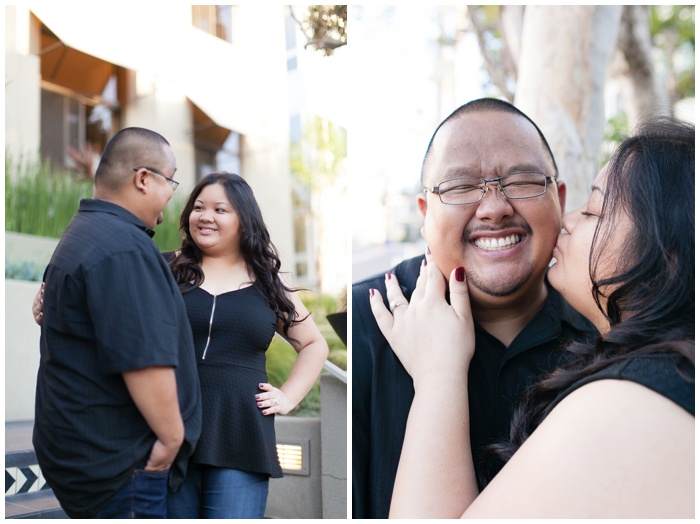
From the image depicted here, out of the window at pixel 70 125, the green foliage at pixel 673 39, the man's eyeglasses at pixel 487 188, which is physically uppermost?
the green foliage at pixel 673 39

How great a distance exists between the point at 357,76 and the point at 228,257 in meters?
1.07

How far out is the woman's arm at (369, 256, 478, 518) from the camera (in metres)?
2.31

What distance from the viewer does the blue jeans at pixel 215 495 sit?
2.51 metres

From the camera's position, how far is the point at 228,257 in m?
2.73

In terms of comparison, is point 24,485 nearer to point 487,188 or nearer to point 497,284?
point 497,284

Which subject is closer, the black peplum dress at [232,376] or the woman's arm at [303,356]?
the black peplum dress at [232,376]

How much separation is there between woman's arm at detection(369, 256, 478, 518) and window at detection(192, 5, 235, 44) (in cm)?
165

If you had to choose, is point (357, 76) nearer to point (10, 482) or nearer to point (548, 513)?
point (548, 513)

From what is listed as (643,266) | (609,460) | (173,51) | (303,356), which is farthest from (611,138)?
(609,460)

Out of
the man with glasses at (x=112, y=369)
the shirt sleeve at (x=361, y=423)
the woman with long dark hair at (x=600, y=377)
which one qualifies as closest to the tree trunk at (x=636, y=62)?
the woman with long dark hair at (x=600, y=377)

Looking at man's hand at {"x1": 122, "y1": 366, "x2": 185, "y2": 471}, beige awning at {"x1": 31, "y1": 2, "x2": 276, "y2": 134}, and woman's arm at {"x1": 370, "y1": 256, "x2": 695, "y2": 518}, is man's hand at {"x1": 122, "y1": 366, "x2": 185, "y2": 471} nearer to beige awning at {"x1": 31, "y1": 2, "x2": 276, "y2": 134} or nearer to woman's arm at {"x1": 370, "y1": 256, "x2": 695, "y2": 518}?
woman's arm at {"x1": 370, "y1": 256, "x2": 695, "y2": 518}

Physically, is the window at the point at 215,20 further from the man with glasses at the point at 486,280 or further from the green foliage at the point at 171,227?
the man with glasses at the point at 486,280

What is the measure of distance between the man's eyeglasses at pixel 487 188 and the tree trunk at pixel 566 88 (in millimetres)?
1954

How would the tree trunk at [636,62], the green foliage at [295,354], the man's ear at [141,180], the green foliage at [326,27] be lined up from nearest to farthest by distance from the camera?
the man's ear at [141,180]
the green foliage at [295,354]
the green foliage at [326,27]
the tree trunk at [636,62]
